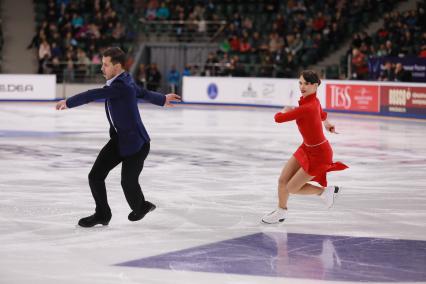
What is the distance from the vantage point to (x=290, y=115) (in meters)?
7.59

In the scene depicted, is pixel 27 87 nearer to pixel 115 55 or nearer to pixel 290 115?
pixel 115 55

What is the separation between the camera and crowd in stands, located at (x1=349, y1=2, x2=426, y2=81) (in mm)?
26250

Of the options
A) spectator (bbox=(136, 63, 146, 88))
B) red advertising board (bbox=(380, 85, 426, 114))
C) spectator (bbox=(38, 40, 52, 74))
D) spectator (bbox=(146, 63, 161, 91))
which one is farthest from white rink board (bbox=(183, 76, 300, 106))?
spectator (bbox=(38, 40, 52, 74))

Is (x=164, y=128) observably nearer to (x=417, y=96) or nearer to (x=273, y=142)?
(x=273, y=142)

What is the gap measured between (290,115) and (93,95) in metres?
1.73

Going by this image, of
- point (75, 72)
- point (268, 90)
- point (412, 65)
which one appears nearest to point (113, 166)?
point (412, 65)

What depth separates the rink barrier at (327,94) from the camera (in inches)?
939

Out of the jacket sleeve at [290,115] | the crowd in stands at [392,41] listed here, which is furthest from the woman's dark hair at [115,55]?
the crowd in stands at [392,41]

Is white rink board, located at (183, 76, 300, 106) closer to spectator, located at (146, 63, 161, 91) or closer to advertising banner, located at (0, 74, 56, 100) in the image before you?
spectator, located at (146, 63, 161, 91)

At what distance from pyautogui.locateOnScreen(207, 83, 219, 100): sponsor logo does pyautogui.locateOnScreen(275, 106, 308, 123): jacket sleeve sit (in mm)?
22187

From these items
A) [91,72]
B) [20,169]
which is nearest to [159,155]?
[20,169]

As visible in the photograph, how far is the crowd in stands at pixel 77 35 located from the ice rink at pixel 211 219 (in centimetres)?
1523

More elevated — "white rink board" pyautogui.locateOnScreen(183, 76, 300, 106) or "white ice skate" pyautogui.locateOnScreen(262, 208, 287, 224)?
"white rink board" pyautogui.locateOnScreen(183, 76, 300, 106)

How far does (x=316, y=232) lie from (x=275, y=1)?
26.0 m
